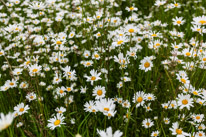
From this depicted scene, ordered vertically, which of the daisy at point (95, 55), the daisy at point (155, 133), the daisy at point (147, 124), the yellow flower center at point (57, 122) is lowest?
the daisy at point (155, 133)

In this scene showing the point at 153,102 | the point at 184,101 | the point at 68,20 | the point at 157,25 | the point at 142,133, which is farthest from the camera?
the point at 68,20

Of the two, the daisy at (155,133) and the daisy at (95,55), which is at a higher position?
the daisy at (95,55)

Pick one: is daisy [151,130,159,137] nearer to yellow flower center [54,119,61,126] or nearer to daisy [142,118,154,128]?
daisy [142,118,154,128]

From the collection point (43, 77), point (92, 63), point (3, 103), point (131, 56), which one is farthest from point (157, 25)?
point (3, 103)

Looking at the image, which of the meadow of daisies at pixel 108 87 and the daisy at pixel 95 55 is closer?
the meadow of daisies at pixel 108 87

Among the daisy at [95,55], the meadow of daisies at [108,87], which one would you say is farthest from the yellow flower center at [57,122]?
the daisy at [95,55]

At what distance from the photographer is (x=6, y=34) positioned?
336cm

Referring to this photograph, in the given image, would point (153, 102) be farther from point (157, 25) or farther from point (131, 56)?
point (157, 25)

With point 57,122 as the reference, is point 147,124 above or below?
below

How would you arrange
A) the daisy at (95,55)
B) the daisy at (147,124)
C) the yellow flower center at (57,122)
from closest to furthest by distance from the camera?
the yellow flower center at (57,122) → the daisy at (147,124) → the daisy at (95,55)

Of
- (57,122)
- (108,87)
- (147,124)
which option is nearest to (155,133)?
(147,124)

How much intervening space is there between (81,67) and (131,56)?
2.28ft

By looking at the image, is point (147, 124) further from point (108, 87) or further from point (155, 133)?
point (108, 87)

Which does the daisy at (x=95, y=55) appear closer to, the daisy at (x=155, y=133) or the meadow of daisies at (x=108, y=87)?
the meadow of daisies at (x=108, y=87)
